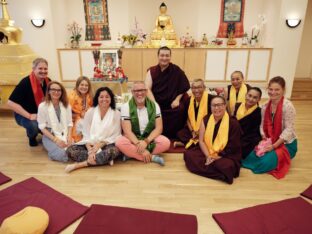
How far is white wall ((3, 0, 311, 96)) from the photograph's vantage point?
520cm

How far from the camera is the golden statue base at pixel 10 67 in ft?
13.3

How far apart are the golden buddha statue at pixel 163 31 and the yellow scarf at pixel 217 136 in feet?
13.8

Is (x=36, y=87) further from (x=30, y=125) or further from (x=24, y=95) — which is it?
(x=30, y=125)

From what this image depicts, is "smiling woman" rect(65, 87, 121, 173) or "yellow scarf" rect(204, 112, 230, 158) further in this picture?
"smiling woman" rect(65, 87, 121, 173)

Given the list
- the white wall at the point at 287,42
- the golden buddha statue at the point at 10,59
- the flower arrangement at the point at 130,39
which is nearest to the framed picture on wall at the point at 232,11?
the white wall at the point at 287,42

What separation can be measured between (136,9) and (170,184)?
542 centimetres

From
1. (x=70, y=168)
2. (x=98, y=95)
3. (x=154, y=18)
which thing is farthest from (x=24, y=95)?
(x=154, y=18)

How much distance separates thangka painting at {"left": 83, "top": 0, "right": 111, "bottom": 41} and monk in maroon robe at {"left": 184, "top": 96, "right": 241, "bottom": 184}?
193 inches

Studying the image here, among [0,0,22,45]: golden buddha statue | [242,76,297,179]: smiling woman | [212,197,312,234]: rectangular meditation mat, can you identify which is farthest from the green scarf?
[0,0,22,45]: golden buddha statue

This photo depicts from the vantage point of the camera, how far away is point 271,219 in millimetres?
1779

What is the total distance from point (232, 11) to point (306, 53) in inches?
83.7

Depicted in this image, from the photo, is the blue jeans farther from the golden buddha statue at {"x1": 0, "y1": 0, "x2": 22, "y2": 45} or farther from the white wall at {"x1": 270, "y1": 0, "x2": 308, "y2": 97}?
the white wall at {"x1": 270, "y1": 0, "x2": 308, "y2": 97}

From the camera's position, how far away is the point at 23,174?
2.38 meters

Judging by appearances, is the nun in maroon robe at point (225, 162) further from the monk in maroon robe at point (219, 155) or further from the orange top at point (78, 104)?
the orange top at point (78, 104)
